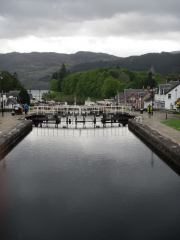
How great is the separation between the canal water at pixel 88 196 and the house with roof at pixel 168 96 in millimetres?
54678

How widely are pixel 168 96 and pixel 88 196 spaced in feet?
Answer: 235

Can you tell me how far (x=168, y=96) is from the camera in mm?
83375

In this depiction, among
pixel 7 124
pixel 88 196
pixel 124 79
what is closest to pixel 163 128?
pixel 7 124

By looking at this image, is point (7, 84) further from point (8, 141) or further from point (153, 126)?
point (8, 141)

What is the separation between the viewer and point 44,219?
13.5 meters

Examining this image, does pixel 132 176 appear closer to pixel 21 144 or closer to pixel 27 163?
pixel 27 163

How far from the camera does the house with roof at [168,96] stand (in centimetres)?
7835

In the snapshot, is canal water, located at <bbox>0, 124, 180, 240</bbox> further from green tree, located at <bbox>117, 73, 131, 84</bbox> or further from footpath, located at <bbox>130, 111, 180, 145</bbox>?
green tree, located at <bbox>117, 73, 131, 84</bbox>

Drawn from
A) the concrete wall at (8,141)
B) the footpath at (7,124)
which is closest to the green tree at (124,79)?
the footpath at (7,124)

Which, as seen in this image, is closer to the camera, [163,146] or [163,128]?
[163,146]

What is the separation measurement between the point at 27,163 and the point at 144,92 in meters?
108

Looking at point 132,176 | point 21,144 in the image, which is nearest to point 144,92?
point 21,144

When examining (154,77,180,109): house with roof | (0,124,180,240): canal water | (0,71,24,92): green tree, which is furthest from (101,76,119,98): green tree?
(0,124,180,240): canal water

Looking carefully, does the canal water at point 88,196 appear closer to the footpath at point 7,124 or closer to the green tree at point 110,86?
the footpath at point 7,124
